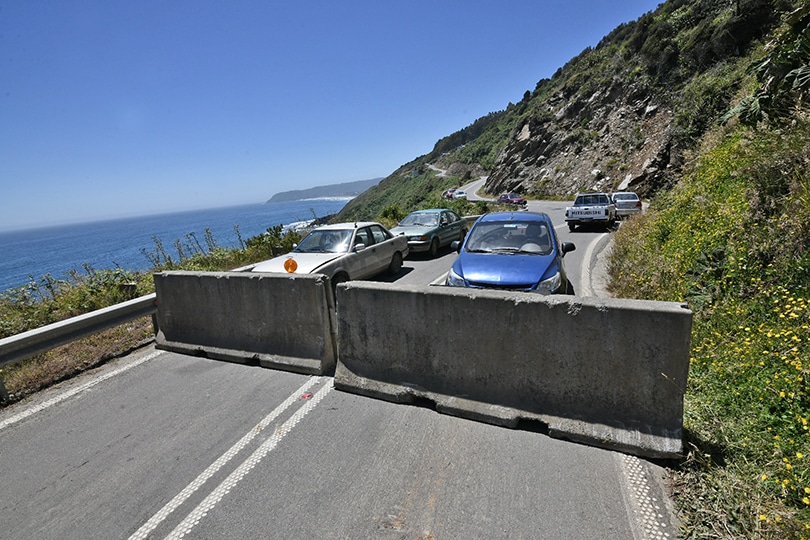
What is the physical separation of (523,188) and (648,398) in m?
49.9

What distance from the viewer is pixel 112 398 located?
4.56 metres

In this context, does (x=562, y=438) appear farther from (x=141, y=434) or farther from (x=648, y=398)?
(x=141, y=434)

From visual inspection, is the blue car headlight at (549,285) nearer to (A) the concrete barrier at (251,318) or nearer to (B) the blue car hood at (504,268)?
(B) the blue car hood at (504,268)

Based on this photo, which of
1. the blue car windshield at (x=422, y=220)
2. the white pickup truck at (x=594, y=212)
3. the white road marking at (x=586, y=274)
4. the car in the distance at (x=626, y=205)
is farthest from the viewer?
the car in the distance at (x=626, y=205)

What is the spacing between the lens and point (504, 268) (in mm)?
5965

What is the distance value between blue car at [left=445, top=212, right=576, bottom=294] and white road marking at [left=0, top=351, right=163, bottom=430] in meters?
4.86

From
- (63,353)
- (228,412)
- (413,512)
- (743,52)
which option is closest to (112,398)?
(228,412)

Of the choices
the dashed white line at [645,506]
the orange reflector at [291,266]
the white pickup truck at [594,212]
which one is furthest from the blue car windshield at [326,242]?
the white pickup truck at [594,212]

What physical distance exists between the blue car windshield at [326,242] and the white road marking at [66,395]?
3641 mm

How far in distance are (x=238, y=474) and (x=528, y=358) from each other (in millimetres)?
2768

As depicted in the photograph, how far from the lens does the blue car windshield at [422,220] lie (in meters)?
14.0

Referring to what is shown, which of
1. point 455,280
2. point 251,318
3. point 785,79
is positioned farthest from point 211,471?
point 785,79

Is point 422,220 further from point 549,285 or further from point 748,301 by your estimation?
point 748,301

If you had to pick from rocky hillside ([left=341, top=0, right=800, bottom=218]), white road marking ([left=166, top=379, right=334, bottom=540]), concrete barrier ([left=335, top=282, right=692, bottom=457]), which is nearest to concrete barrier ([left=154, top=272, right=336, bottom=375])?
concrete barrier ([left=335, top=282, right=692, bottom=457])
